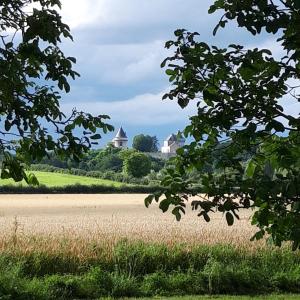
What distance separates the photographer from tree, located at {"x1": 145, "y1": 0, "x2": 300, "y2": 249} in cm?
414

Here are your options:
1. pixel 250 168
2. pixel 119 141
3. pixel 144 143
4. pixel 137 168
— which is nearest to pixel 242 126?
pixel 250 168

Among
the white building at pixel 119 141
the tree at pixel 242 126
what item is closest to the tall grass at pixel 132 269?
the white building at pixel 119 141

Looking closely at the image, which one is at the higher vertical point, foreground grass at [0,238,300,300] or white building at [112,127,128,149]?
white building at [112,127,128,149]

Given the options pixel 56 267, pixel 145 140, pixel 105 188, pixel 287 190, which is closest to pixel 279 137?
pixel 287 190

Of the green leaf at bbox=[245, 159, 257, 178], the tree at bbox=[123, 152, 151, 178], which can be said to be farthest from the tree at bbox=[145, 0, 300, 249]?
the tree at bbox=[123, 152, 151, 178]

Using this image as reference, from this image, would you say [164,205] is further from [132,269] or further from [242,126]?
[132,269]

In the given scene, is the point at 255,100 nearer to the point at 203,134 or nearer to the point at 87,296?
the point at 203,134

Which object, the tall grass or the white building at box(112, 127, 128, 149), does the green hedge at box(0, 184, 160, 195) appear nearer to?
the white building at box(112, 127, 128, 149)

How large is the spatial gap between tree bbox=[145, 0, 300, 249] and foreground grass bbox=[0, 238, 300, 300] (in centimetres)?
691

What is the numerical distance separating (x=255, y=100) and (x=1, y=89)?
84.9 inches

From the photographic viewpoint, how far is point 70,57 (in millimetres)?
5129

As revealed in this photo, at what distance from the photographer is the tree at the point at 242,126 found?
4.14 metres

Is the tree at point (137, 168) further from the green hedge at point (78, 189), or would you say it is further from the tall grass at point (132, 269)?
the tall grass at point (132, 269)

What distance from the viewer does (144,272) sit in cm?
1373
